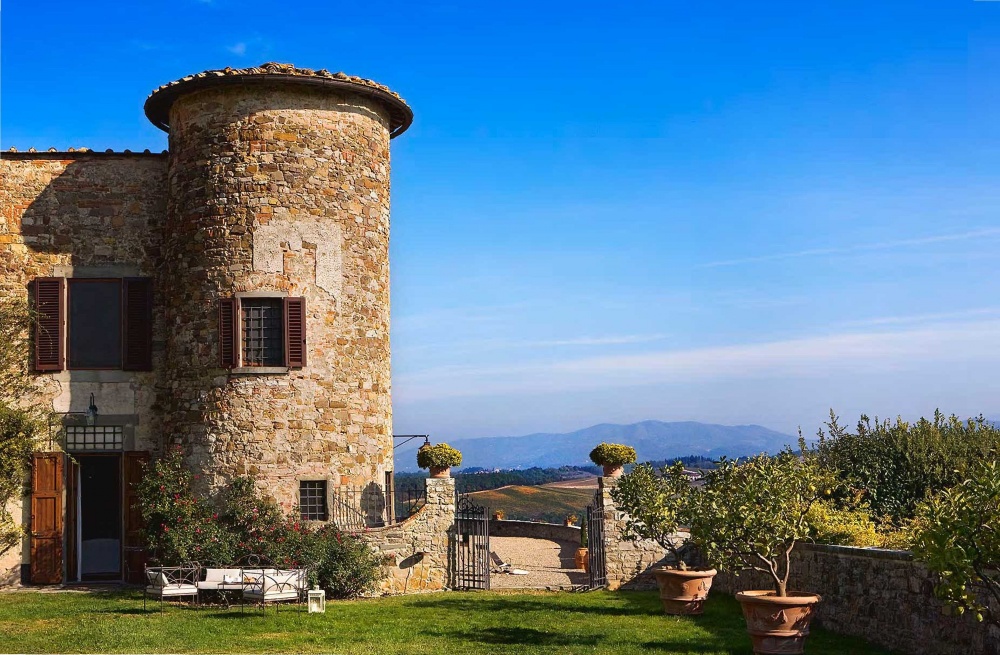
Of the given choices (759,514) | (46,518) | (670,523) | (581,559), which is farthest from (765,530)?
(46,518)

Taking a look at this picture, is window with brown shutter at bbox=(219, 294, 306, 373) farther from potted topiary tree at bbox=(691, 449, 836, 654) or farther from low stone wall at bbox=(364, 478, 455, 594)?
potted topiary tree at bbox=(691, 449, 836, 654)

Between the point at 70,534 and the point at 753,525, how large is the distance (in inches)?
535

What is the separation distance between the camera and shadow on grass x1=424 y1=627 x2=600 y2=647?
13.1 m

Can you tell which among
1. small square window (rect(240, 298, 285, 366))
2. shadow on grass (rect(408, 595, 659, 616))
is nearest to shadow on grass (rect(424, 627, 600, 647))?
shadow on grass (rect(408, 595, 659, 616))

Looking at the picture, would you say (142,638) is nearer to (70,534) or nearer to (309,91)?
(70,534)

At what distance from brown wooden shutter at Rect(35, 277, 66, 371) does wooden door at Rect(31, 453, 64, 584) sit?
1861 mm

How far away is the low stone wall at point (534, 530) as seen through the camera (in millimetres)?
30781

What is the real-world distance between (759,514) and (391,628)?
558cm

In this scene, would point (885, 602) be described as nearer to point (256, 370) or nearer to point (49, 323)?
point (256, 370)

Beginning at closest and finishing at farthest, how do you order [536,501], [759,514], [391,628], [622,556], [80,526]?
[759,514] < [391,628] < [80,526] < [622,556] < [536,501]

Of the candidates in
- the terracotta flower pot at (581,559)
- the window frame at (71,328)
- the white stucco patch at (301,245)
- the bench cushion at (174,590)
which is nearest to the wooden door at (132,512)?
the window frame at (71,328)

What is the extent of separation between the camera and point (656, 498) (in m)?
15.9

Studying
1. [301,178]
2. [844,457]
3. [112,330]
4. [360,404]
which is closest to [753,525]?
[844,457]

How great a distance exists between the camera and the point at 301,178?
1919 cm
